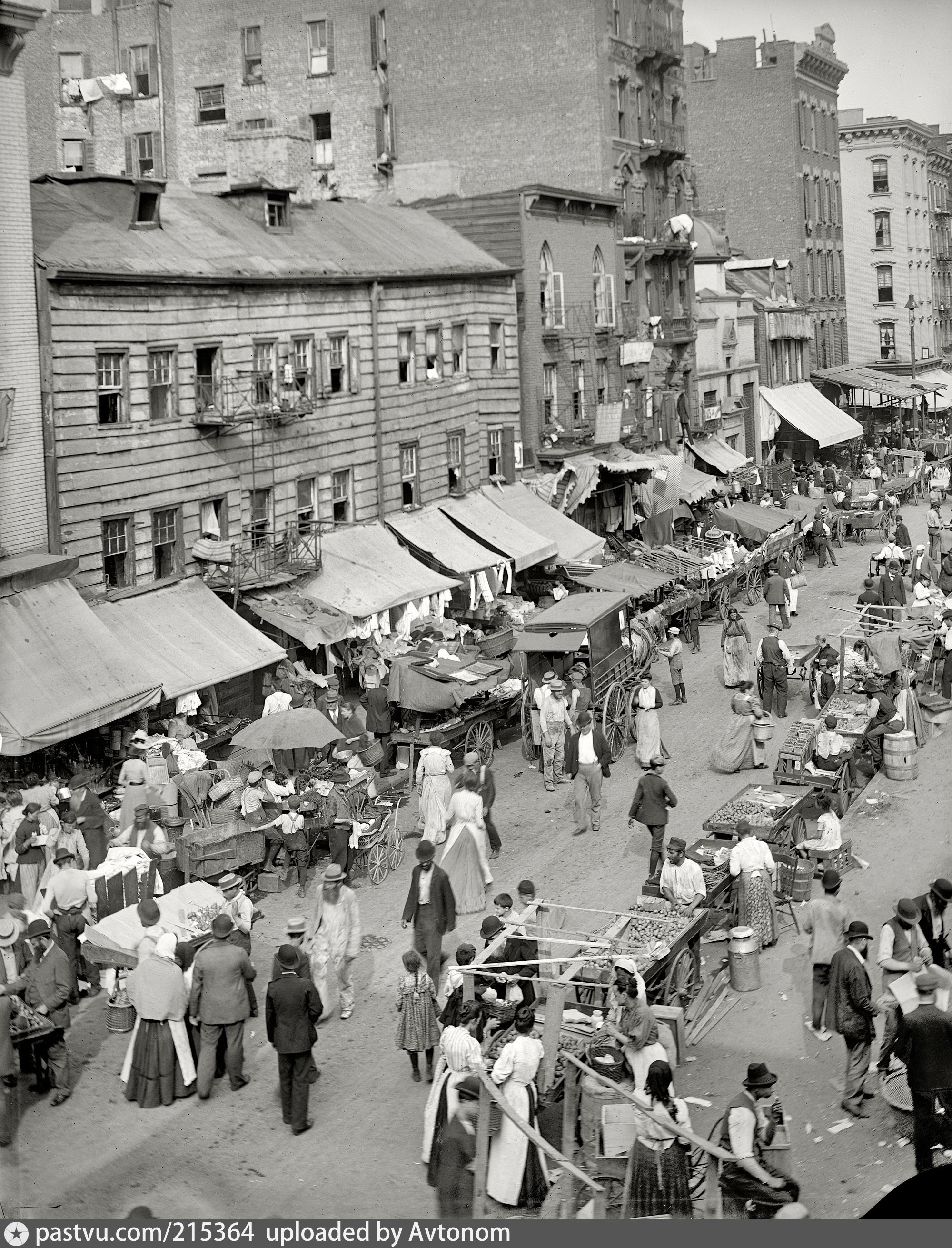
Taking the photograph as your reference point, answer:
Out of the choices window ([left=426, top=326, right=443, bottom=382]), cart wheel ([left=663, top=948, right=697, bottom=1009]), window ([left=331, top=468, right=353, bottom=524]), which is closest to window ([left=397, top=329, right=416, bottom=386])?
window ([left=426, top=326, right=443, bottom=382])

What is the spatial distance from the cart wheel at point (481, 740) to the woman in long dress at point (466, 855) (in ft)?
19.5

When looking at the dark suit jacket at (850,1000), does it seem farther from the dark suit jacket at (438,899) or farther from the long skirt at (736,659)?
the long skirt at (736,659)

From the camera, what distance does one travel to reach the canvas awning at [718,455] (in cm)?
4744

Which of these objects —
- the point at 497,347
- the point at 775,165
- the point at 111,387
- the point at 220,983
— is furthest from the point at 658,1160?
the point at 775,165

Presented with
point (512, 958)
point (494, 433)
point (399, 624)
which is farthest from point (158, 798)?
point (494, 433)

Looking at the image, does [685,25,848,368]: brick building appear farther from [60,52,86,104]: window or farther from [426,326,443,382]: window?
[60,52,86,104]: window

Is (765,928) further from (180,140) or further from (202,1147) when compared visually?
(180,140)

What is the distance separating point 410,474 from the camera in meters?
33.2

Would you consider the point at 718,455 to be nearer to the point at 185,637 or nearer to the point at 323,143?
the point at 323,143

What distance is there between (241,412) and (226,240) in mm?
3579

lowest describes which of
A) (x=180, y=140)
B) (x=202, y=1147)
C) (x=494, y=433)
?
(x=202, y=1147)

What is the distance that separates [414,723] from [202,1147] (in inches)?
464

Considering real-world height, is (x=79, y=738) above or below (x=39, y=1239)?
above

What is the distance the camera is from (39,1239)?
337 inches
